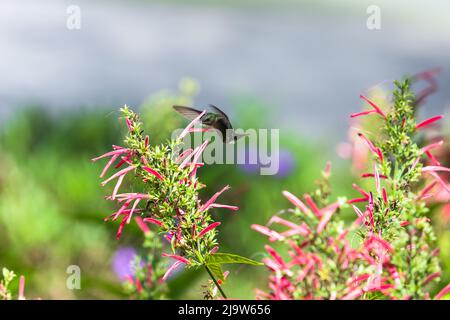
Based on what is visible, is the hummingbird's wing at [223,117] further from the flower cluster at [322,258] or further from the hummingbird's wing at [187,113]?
the flower cluster at [322,258]

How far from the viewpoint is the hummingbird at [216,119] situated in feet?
1.44

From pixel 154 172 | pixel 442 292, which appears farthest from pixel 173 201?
pixel 442 292

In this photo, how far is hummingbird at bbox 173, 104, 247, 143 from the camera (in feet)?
1.44

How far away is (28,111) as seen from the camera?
1.64 meters

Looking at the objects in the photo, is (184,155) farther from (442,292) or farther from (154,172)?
(442,292)

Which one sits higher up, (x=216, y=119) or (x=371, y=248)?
(x=216, y=119)

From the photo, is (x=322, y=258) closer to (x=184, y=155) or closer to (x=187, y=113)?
(x=184, y=155)

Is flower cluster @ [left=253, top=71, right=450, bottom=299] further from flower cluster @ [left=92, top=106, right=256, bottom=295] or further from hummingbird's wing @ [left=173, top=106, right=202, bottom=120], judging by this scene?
hummingbird's wing @ [left=173, top=106, right=202, bottom=120]

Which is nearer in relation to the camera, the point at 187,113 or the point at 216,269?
the point at 216,269

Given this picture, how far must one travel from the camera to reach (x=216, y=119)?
44cm

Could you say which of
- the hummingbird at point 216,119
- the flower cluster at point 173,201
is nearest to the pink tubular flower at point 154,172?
the flower cluster at point 173,201
